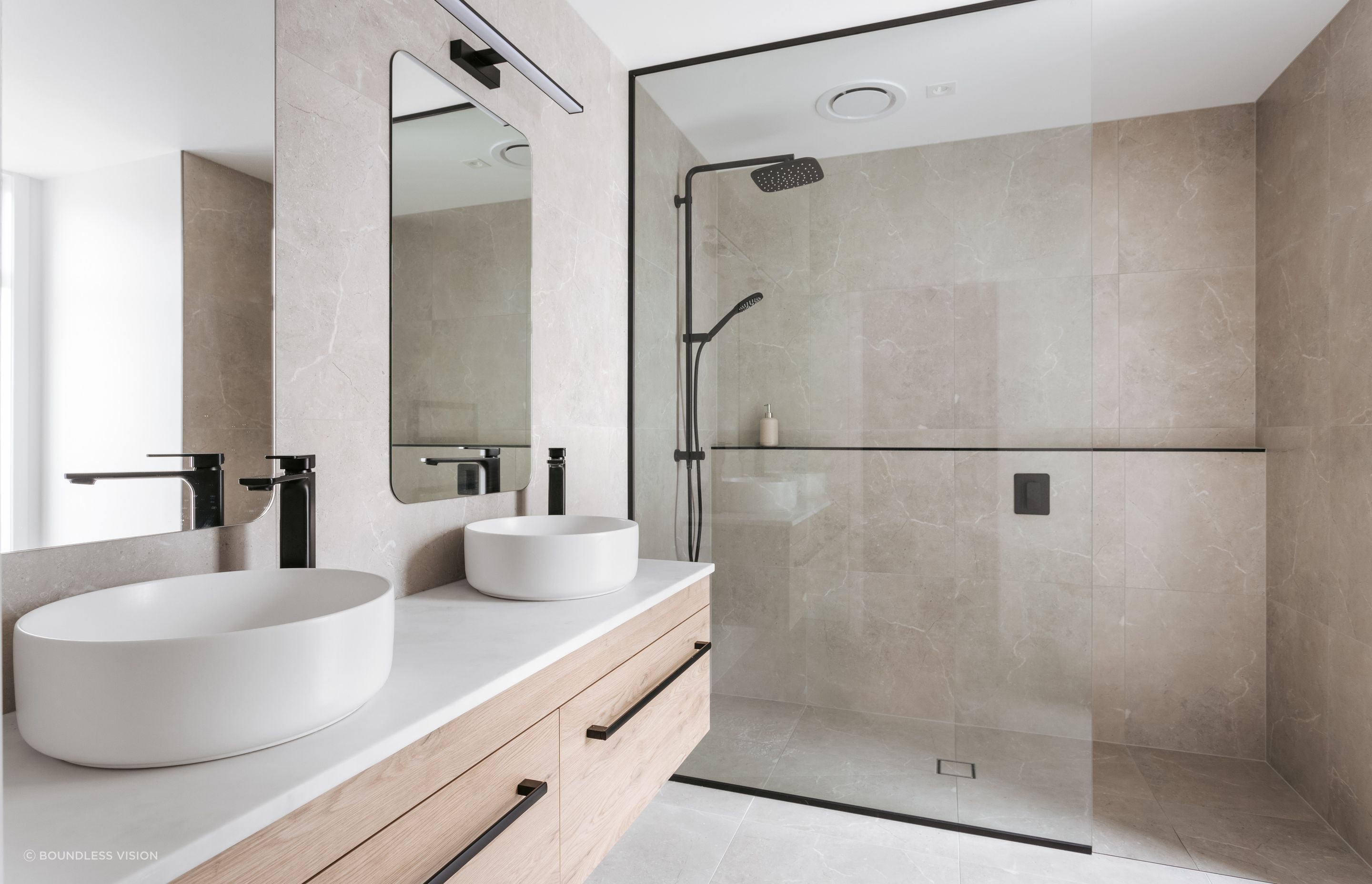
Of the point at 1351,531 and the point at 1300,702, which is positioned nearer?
the point at 1351,531

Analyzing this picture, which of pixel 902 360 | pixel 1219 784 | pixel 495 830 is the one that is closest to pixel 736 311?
pixel 902 360

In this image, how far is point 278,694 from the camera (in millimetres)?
730

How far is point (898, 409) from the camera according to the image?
2102mm

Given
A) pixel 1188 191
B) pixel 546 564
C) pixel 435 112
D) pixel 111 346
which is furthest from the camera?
pixel 1188 191

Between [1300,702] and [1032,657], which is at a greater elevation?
[1032,657]

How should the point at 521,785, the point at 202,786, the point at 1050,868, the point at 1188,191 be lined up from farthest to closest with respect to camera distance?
the point at 1188,191 < the point at 1050,868 < the point at 521,785 < the point at 202,786

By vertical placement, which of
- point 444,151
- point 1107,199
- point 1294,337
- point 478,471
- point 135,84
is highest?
point 1107,199

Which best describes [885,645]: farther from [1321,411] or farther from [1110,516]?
[1321,411]

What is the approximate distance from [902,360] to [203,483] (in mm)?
1696

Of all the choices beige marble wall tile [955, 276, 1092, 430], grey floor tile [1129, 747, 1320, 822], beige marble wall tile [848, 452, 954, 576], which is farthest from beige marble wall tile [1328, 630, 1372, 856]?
beige marble wall tile [848, 452, 954, 576]

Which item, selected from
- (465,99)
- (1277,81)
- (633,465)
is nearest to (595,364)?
(633,465)

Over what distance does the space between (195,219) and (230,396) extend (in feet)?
0.83

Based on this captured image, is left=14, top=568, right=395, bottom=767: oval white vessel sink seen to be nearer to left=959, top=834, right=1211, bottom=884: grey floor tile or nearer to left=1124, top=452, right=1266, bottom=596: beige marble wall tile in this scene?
left=959, top=834, right=1211, bottom=884: grey floor tile

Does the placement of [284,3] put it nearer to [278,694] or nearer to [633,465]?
[278,694]
